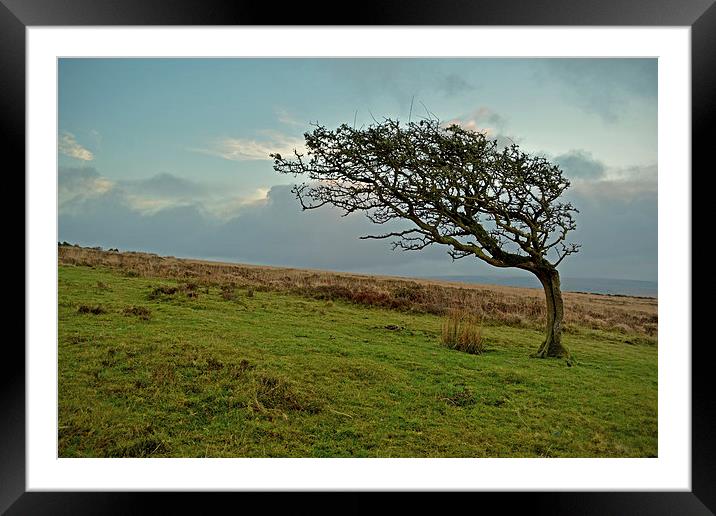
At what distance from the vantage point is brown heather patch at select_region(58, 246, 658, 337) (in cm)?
525

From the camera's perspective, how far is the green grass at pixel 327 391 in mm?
3453

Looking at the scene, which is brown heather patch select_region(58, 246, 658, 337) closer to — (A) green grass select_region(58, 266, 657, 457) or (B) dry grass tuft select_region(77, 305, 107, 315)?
(A) green grass select_region(58, 266, 657, 457)

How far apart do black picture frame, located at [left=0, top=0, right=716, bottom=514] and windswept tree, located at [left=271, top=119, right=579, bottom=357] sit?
1.63 m

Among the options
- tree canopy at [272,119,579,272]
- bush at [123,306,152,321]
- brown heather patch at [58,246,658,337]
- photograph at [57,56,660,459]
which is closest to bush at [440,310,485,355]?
photograph at [57,56,660,459]

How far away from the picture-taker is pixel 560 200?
166 inches

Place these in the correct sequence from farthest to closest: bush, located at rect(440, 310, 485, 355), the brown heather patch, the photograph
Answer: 1. the brown heather patch
2. bush, located at rect(440, 310, 485, 355)
3. the photograph

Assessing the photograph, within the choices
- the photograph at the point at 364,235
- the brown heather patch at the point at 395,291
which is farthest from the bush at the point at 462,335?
the brown heather patch at the point at 395,291

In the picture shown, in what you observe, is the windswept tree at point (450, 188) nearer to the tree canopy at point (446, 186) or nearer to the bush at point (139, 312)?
the tree canopy at point (446, 186)
